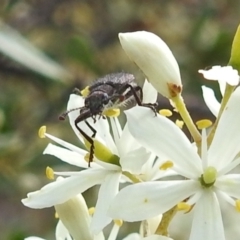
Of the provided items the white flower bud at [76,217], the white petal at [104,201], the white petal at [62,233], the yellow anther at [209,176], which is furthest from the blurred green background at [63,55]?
the yellow anther at [209,176]

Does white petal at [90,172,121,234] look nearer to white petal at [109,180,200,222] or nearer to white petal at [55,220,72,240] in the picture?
white petal at [109,180,200,222]

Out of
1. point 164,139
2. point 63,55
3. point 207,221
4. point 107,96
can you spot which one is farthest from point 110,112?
point 63,55

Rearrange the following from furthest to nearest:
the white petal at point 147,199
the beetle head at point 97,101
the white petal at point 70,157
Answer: the white petal at point 70,157
the beetle head at point 97,101
the white petal at point 147,199

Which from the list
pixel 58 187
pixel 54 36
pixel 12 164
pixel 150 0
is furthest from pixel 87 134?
pixel 150 0

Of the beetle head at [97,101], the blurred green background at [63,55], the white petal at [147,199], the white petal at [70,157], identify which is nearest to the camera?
the white petal at [147,199]

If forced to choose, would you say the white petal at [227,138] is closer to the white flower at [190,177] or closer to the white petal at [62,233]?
the white flower at [190,177]

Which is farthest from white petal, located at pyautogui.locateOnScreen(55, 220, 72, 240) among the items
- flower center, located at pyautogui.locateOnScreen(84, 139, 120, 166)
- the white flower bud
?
flower center, located at pyautogui.locateOnScreen(84, 139, 120, 166)
